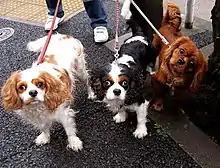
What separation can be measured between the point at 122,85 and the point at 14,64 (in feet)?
5.31

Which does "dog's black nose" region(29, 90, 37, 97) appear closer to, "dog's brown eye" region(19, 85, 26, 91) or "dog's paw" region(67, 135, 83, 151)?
"dog's brown eye" region(19, 85, 26, 91)

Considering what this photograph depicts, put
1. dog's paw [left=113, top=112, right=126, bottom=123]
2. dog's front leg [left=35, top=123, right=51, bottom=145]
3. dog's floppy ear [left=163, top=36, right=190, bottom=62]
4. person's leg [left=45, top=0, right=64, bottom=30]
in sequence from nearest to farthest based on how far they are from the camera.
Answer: dog's floppy ear [left=163, top=36, right=190, bottom=62]
dog's front leg [left=35, top=123, right=51, bottom=145]
dog's paw [left=113, top=112, right=126, bottom=123]
person's leg [left=45, top=0, right=64, bottom=30]

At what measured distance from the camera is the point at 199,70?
2055 millimetres

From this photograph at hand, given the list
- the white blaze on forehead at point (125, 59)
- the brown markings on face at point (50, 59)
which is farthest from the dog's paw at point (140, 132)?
Answer: the brown markings on face at point (50, 59)

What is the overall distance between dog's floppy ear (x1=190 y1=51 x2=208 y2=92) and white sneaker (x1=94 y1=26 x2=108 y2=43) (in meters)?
1.43

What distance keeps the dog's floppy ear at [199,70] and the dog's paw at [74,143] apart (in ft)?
2.79

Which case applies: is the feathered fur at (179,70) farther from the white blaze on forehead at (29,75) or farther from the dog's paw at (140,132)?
the white blaze on forehead at (29,75)

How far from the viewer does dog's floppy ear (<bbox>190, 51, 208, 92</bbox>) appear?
204cm

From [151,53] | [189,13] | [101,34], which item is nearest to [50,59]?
[151,53]

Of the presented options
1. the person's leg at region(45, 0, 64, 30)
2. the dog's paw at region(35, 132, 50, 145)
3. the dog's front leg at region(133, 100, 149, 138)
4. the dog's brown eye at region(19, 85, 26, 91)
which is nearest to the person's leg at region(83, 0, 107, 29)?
the person's leg at region(45, 0, 64, 30)

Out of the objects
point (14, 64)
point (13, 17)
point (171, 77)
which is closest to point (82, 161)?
point (171, 77)

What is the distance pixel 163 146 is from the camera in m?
2.24

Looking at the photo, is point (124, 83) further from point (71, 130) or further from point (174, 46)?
point (71, 130)

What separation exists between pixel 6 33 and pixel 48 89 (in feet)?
6.93
